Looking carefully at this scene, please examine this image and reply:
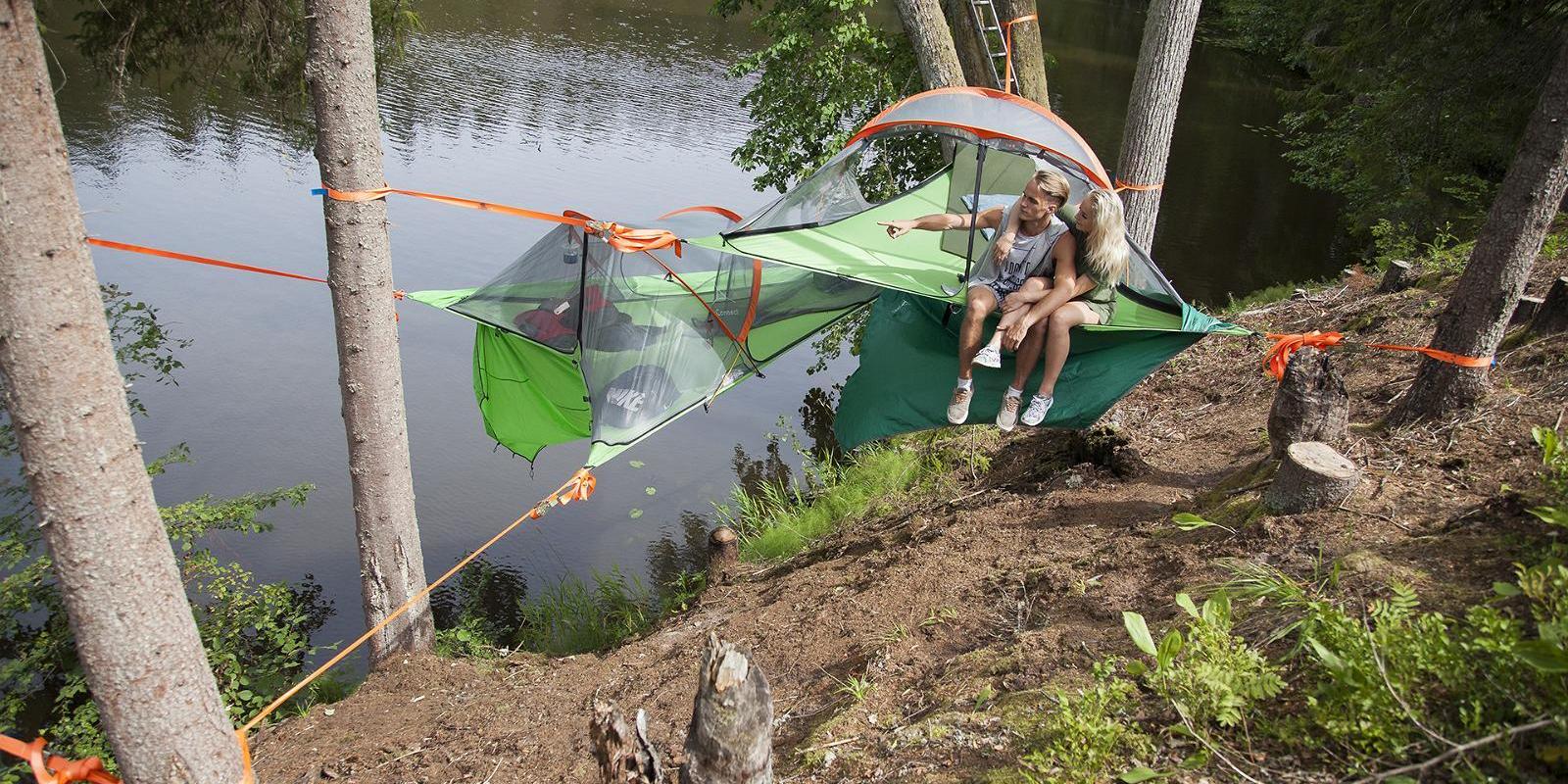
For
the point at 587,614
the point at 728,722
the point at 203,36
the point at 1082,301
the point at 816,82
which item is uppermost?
the point at 203,36

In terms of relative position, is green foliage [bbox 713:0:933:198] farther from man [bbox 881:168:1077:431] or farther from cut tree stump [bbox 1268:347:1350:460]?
cut tree stump [bbox 1268:347:1350:460]

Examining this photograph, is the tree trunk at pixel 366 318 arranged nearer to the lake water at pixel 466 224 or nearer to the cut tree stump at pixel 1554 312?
the lake water at pixel 466 224

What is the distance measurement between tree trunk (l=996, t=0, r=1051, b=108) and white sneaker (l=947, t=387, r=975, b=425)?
2968 mm

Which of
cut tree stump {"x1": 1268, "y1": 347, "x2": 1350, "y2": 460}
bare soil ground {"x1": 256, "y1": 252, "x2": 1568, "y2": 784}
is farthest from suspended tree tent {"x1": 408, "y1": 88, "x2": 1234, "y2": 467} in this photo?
bare soil ground {"x1": 256, "y1": 252, "x2": 1568, "y2": 784}

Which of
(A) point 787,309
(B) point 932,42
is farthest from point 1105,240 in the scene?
(B) point 932,42

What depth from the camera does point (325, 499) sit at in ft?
22.7

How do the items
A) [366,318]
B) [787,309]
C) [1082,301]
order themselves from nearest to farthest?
[366,318]
[1082,301]
[787,309]

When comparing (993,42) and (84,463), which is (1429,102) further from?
(84,463)

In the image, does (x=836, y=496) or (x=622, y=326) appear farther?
(x=836, y=496)

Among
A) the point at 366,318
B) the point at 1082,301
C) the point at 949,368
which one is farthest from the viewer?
the point at 949,368

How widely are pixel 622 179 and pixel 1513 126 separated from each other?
849cm

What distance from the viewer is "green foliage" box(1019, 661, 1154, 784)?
7.81ft

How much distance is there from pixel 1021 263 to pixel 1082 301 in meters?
0.30

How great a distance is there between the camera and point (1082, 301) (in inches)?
166
